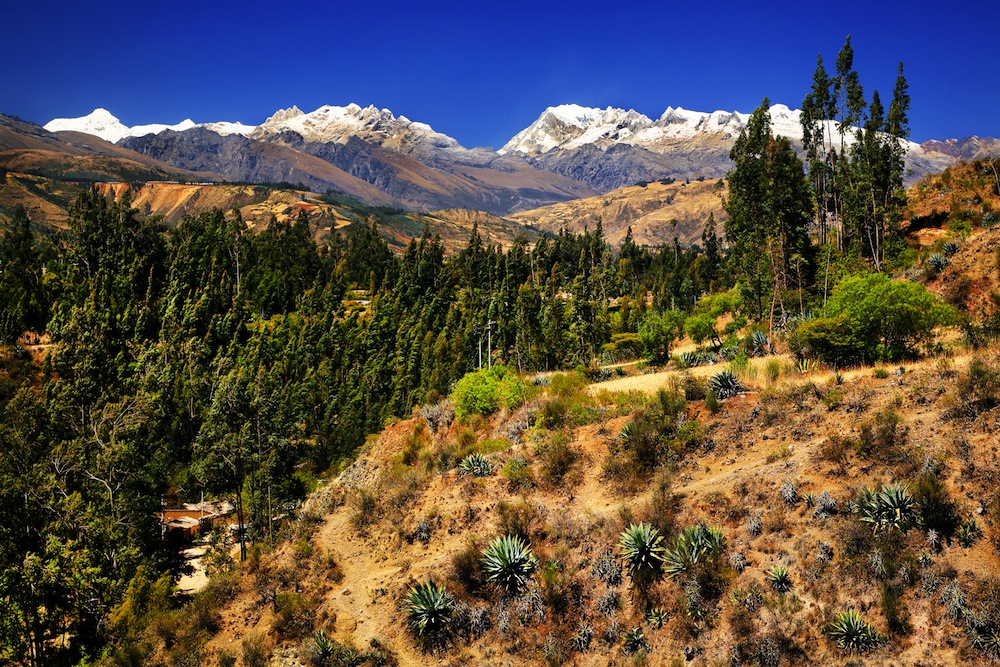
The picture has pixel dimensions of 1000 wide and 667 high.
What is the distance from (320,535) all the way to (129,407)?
85.1ft

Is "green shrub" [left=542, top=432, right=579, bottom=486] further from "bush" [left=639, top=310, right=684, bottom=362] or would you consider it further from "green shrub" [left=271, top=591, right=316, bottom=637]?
"bush" [left=639, top=310, right=684, bottom=362]

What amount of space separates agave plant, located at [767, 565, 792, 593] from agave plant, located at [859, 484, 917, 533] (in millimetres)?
2609

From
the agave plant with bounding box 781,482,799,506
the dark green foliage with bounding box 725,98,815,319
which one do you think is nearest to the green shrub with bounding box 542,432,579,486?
the agave plant with bounding box 781,482,799,506

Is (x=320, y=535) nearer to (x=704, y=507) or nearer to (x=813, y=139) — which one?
(x=704, y=507)

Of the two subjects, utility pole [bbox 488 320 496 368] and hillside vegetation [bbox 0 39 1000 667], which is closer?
hillside vegetation [bbox 0 39 1000 667]

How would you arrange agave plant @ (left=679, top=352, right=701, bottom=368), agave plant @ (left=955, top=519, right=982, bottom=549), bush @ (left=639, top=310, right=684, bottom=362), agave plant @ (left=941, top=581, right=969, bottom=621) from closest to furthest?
agave plant @ (left=941, top=581, right=969, bottom=621) → agave plant @ (left=955, top=519, right=982, bottom=549) → agave plant @ (left=679, top=352, right=701, bottom=368) → bush @ (left=639, top=310, right=684, bottom=362)

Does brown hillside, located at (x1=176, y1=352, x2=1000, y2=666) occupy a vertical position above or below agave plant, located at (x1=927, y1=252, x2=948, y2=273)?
below

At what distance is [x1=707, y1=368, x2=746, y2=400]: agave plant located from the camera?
26.7 m

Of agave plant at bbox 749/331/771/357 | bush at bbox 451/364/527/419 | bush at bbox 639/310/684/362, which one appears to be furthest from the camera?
bush at bbox 639/310/684/362

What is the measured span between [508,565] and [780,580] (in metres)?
8.28

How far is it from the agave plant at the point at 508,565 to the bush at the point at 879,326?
1645 centimetres

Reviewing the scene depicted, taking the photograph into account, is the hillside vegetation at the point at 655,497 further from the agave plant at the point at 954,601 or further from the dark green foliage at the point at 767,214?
the dark green foliage at the point at 767,214

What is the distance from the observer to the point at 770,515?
19422 millimetres

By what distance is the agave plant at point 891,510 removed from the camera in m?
17.2
